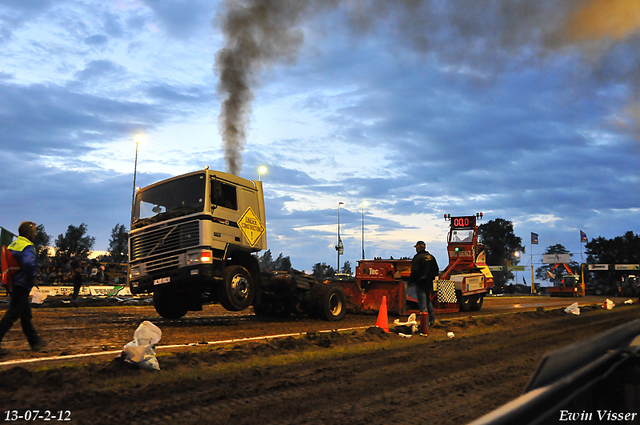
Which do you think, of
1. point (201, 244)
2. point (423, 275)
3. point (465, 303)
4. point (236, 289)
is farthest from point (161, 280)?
point (465, 303)

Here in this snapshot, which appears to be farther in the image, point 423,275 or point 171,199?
point 171,199

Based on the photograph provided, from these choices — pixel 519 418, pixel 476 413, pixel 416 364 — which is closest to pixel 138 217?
pixel 416 364

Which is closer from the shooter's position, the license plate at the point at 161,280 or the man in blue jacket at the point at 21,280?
the man in blue jacket at the point at 21,280

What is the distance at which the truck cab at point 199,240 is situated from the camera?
9805 millimetres

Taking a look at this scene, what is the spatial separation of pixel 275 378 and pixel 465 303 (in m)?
13.1

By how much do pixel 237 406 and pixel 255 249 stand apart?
7.00 meters

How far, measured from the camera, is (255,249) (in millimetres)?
11156

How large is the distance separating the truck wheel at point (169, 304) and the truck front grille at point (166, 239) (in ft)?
4.23

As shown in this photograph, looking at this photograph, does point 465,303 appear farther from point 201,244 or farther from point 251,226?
point 201,244

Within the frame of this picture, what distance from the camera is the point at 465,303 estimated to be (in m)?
17.0

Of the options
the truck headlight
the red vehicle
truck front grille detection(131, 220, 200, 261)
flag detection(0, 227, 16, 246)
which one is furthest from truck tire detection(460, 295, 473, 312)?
flag detection(0, 227, 16, 246)

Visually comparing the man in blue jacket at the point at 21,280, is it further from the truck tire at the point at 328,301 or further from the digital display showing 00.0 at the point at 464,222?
the digital display showing 00.0 at the point at 464,222

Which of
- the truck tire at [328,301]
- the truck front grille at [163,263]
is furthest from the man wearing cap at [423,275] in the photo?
the truck front grille at [163,263]

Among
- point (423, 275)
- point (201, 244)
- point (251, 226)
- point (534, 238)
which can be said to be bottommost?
point (423, 275)
